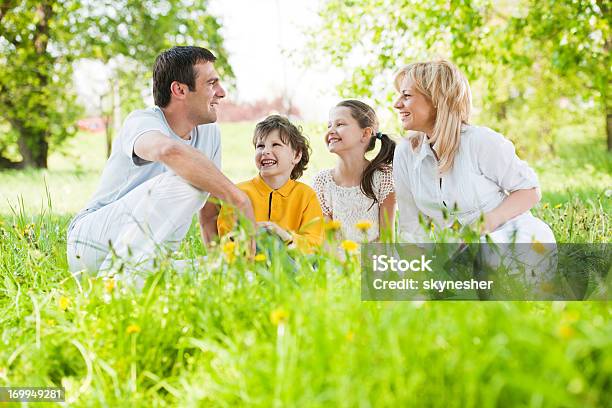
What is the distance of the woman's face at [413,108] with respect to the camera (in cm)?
333

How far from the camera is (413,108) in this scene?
334 centimetres

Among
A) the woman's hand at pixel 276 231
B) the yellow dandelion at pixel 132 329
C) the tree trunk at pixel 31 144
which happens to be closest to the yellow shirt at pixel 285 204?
the woman's hand at pixel 276 231

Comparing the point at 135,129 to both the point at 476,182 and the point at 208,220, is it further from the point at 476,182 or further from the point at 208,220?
the point at 476,182

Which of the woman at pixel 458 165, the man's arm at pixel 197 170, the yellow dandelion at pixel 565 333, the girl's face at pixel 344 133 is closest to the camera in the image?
the yellow dandelion at pixel 565 333

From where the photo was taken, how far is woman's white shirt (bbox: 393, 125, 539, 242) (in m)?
3.19

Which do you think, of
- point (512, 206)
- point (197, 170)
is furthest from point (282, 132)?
point (512, 206)

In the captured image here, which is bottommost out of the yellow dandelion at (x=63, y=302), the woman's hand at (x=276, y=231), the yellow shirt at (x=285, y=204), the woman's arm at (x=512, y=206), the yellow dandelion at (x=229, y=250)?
the yellow dandelion at (x=63, y=302)

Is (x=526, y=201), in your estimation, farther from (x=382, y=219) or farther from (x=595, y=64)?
(x=595, y=64)

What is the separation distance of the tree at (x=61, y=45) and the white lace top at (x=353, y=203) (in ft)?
26.9

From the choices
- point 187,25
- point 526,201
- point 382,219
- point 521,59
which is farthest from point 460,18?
point 187,25

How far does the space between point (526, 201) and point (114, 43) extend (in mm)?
10477

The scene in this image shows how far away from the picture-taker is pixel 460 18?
7.09 m

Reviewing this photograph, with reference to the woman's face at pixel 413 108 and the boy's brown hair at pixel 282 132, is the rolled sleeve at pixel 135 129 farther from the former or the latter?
the woman's face at pixel 413 108

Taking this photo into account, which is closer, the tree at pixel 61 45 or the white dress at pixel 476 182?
the white dress at pixel 476 182
